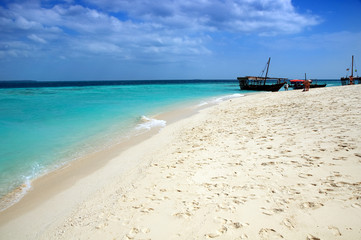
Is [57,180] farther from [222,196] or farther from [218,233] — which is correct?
[218,233]

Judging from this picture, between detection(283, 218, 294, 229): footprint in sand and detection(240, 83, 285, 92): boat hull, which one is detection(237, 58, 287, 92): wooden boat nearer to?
detection(240, 83, 285, 92): boat hull

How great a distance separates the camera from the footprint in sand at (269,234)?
8.66 feet

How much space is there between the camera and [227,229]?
113 inches

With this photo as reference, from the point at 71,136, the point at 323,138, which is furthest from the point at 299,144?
the point at 71,136

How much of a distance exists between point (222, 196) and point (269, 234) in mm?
1064

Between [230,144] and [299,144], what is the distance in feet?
5.99

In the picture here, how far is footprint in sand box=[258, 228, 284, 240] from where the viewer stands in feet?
8.66

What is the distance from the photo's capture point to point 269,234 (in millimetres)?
2695

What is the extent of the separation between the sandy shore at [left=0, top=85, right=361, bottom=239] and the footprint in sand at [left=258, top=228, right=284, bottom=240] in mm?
12

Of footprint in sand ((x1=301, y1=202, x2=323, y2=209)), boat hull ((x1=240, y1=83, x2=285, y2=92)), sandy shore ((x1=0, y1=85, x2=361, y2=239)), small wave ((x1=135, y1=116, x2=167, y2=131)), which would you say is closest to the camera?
sandy shore ((x1=0, y1=85, x2=361, y2=239))

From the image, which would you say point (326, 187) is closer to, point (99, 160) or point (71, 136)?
point (99, 160)

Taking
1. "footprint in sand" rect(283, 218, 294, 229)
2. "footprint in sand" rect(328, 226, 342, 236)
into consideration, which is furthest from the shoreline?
"footprint in sand" rect(328, 226, 342, 236)

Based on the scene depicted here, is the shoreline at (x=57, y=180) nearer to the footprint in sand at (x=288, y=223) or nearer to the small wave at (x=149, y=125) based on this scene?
the small wave at (x=149, y=125)

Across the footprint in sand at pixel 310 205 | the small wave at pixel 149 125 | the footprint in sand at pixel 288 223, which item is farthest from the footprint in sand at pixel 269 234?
the small wave at pixel 149 125
